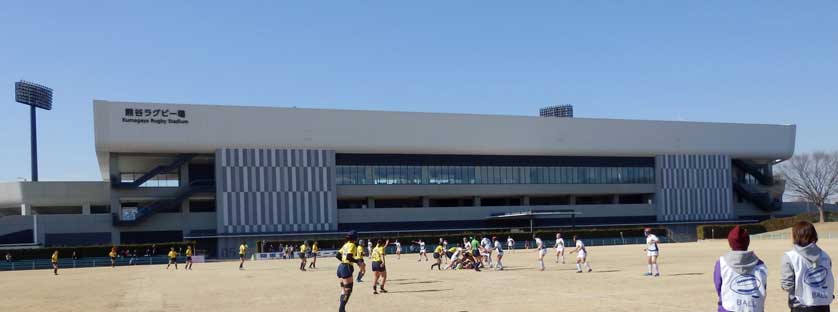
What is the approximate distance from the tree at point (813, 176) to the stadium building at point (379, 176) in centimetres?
243

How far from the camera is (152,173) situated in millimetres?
76938

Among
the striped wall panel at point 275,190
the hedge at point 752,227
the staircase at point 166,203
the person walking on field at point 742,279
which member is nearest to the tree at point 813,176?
the hedge at point 752,227

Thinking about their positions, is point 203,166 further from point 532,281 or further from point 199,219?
point 532,281

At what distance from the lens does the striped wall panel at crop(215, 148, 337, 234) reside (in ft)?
252

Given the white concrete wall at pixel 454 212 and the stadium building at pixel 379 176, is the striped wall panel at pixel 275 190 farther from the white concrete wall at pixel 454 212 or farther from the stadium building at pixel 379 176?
the white concrete wall at pixel 454 212

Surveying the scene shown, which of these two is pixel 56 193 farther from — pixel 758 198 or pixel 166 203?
pixel 758 198

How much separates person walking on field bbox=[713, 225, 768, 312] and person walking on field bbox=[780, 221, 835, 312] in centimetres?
53

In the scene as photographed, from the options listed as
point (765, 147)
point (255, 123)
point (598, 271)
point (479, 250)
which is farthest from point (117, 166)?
point (765, 147)

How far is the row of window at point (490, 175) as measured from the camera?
8381 centimetres

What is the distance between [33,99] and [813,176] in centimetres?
9924

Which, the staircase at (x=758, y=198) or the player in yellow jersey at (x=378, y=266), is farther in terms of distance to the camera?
the staircase at (x=758, y=198)

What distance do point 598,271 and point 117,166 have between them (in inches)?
2344

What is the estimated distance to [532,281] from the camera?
2519 cm

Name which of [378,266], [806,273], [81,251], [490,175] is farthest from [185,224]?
[806,273]
